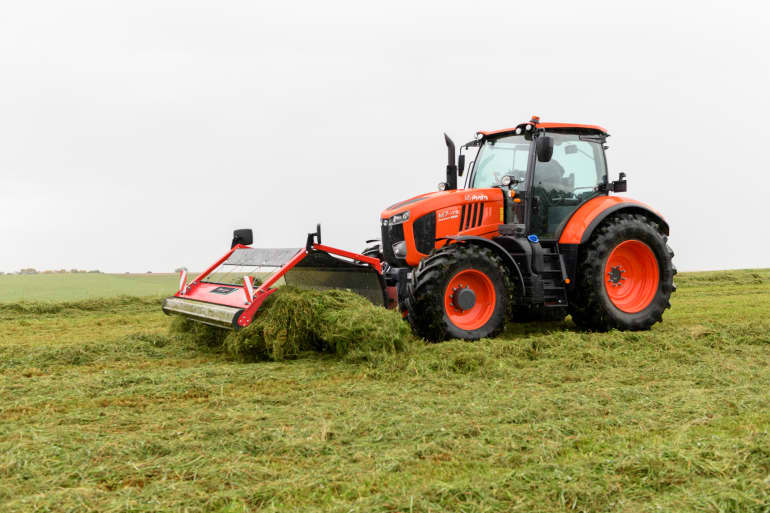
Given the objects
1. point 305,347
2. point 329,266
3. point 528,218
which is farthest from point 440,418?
point 528,218

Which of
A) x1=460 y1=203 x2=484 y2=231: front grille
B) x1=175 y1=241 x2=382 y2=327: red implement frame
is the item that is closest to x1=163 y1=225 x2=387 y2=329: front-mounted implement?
x1=175 y1=241 x2=382 y2=327: red implement frame

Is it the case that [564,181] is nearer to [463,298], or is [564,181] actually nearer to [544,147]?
[544,147]

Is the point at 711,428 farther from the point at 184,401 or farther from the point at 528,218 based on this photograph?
the point at 528,218

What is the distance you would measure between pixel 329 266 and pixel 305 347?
1.24m

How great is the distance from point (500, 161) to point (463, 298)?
2205mm

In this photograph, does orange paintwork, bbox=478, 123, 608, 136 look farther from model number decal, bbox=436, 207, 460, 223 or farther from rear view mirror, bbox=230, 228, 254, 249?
rear view mirror, bbox=230, 228, 254, 249

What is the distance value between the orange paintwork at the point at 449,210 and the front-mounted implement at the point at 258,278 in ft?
2.15

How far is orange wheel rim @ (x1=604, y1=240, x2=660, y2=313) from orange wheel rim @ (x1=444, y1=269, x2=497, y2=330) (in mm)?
1947

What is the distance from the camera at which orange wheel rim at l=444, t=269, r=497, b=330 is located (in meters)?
7.22

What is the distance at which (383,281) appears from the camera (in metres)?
7.38

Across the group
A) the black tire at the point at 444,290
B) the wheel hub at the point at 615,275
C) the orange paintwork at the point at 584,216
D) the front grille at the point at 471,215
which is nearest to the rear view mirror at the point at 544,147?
the front grille at the point at 471,215

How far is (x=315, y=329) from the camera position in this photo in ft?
21.0

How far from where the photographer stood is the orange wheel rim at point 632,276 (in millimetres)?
8523

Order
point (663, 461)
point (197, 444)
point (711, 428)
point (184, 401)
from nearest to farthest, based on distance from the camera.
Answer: point (663, 461) < point (197, 444) < point (711, 428) < point (184, 401)
